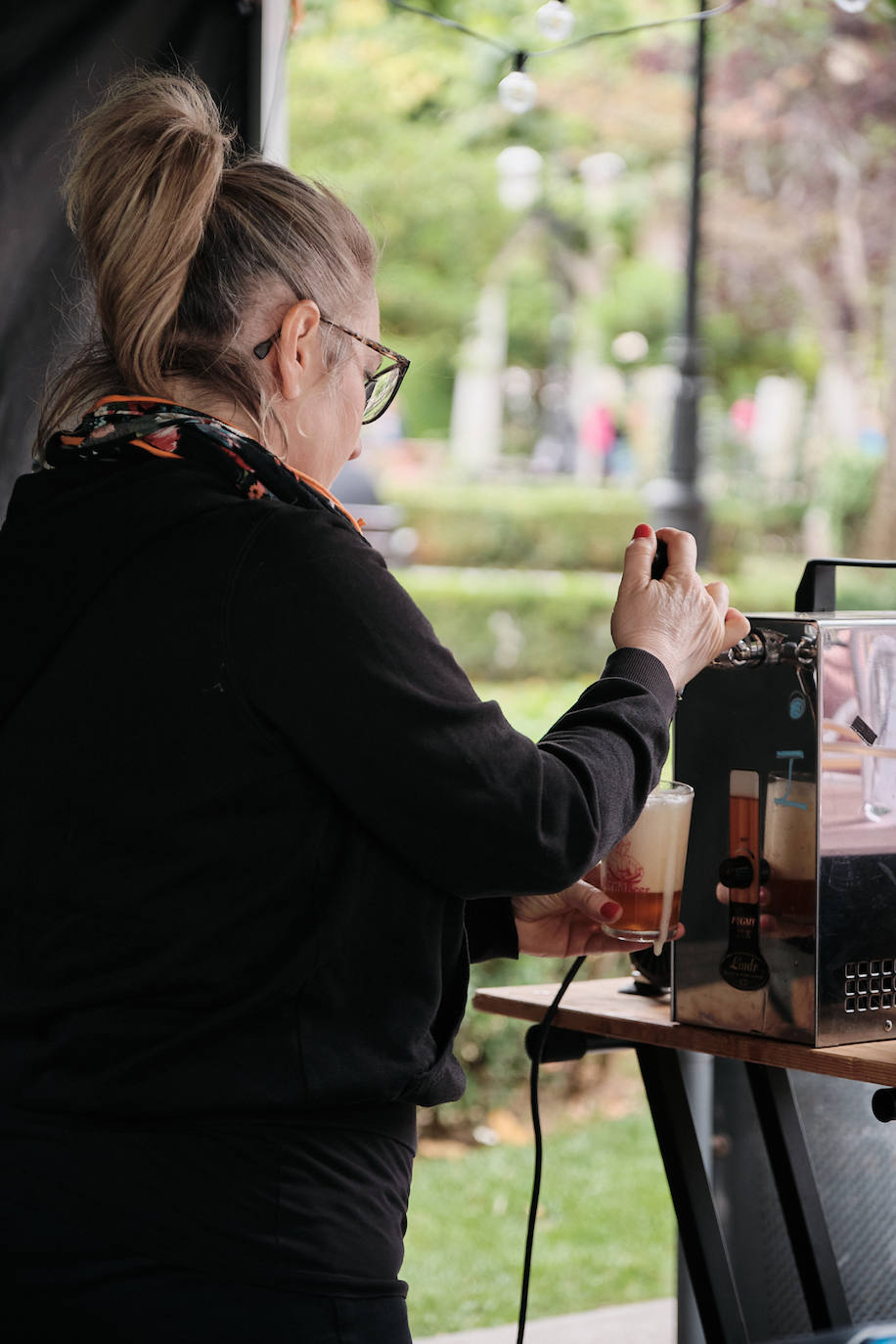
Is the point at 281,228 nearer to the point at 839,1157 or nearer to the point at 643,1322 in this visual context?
the point at 839,1157

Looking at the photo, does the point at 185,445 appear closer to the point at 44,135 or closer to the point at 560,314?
the point at 44,135

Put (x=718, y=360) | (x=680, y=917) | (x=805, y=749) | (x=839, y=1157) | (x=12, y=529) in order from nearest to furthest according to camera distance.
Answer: (x=12, y=529), (x=805, y=749), (x=680, y=917), (x=839, y=1157), (x=718, y=360)

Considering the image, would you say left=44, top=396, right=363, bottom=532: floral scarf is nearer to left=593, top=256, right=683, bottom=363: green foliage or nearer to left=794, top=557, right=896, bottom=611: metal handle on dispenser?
left=794, top=557, right=896, bottom=611: metal handle on dispenser

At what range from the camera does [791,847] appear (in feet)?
5.80

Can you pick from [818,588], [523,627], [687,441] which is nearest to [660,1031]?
[818,588]

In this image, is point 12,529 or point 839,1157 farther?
point 839,1157

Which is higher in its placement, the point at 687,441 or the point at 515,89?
the point at 687,441

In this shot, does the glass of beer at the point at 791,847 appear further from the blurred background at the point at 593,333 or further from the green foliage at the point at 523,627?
the green foliage at the point at 523,627

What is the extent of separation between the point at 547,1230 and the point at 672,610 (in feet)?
10.1

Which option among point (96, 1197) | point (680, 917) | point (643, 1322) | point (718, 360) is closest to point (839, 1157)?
point (680, 917)

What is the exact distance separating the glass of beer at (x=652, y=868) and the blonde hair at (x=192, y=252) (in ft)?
2.17

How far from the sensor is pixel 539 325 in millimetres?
23719

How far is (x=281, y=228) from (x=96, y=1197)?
91cm

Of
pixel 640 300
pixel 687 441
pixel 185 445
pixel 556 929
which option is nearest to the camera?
pixel 185 445
